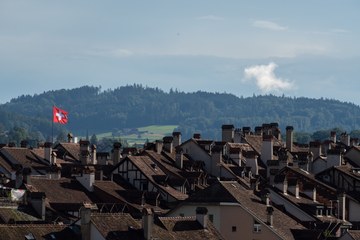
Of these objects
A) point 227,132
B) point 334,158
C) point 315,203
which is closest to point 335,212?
point 315,203

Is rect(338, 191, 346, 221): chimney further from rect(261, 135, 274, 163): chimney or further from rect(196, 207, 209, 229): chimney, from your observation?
rect(196, 207, 209, 229): chimney

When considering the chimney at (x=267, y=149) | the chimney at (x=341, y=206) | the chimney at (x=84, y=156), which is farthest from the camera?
the chimney at (x=267, y=149)

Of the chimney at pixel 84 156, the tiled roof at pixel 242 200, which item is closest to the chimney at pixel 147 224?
the tiled roof at pixel 242 200

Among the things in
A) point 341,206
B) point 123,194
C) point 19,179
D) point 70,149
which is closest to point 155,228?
point 19,179

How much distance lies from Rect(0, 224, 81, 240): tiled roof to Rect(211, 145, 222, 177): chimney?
60.0 m

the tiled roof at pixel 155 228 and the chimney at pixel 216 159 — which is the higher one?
the chimney at pixel 216 159

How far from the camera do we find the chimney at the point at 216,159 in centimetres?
15512

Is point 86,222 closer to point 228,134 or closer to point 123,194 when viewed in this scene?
point 123,194

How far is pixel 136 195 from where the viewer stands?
449 feet

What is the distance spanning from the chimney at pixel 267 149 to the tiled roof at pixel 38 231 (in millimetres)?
68961

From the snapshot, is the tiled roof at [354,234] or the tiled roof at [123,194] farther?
the tiled roof at [123,194]

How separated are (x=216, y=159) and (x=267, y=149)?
945 centimetres

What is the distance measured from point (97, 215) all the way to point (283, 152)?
2553 inches

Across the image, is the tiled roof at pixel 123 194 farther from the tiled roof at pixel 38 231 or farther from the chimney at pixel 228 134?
the chimney at pixel 228 134
